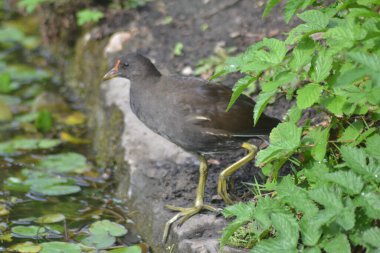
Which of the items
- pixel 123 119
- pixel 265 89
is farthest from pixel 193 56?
pixel 265 89

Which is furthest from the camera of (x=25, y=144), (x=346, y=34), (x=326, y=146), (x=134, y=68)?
(x=25, y=144)

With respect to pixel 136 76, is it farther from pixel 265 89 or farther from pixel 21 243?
pixel 265 89

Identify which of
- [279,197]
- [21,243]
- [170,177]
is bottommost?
[21,243]

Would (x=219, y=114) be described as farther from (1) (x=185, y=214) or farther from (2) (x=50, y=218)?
(2) (x=50, y=218)

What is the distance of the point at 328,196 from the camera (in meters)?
2.98

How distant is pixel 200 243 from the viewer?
376cm

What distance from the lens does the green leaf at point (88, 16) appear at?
6734 millimetres

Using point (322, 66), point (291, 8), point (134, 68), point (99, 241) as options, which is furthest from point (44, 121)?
point (322, 66)

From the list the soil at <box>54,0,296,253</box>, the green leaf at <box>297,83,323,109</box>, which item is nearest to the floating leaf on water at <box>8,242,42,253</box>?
the soil at <box>54,0,296,253</box>

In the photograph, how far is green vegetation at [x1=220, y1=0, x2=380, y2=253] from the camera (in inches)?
116

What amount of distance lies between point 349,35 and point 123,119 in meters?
2.69

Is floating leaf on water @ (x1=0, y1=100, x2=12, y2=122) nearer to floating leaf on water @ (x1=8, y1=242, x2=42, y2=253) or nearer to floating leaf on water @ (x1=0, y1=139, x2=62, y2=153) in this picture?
floating leaf on water @ (x1=0, y1=139, x2=62, y2=153)

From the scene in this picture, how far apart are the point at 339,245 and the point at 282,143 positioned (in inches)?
23.0

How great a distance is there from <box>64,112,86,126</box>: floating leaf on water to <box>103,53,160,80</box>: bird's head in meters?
1.51
